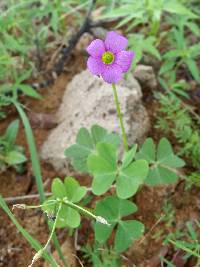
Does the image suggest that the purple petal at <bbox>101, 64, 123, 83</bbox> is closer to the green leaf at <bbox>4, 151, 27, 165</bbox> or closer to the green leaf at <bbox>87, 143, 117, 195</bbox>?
the green leaf at <bbox>87, 143, 117, 195</bbox>

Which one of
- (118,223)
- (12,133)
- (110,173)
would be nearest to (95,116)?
(12,133)

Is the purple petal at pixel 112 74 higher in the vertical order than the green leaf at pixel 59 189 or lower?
higher

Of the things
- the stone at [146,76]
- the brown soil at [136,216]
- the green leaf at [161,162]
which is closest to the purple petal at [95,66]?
the green leaf at [161,162]

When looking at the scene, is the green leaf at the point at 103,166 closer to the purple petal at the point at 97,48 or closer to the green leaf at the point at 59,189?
the green leaf at the point at 59,189

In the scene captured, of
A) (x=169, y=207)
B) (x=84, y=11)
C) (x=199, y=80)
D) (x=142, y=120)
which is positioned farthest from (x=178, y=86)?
(x=84, y=11)

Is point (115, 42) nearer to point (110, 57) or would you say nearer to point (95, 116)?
point (110, 57)
